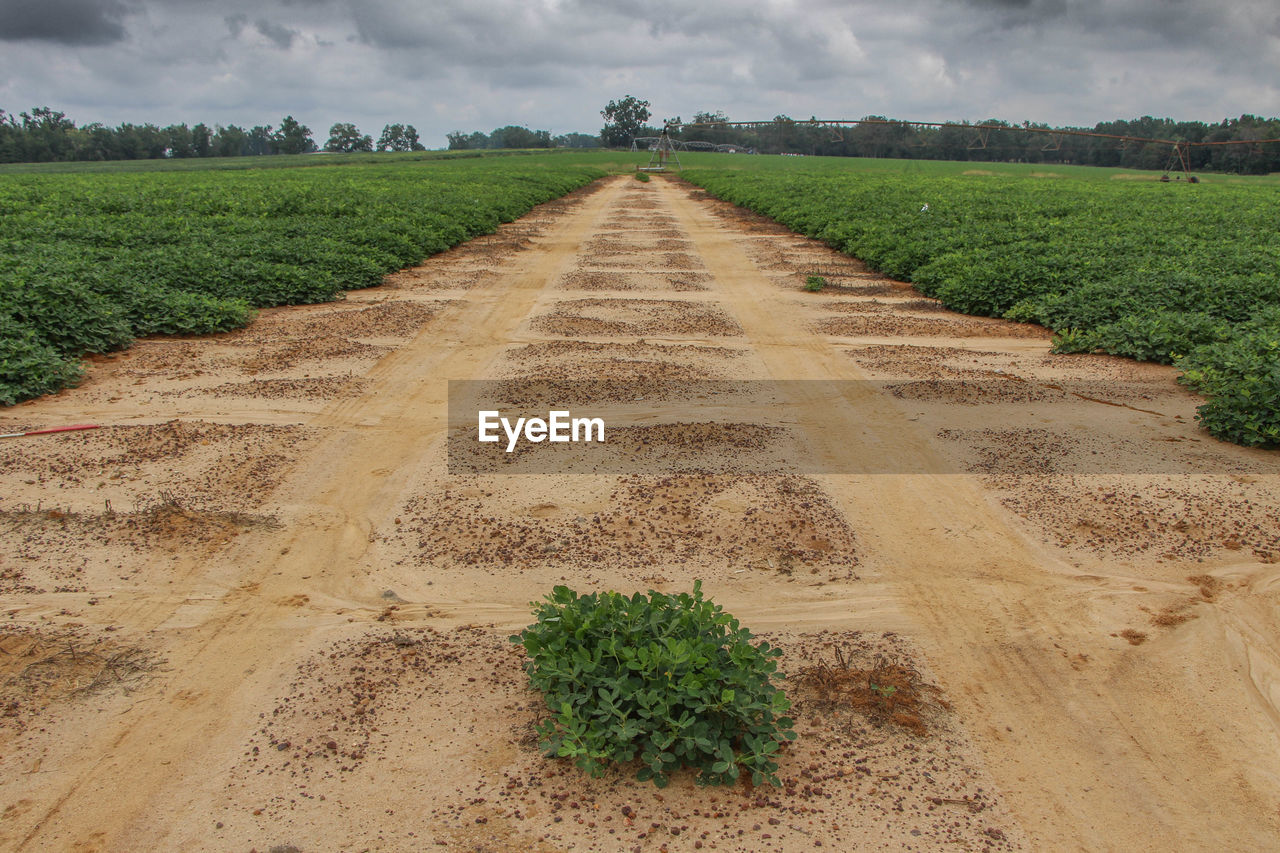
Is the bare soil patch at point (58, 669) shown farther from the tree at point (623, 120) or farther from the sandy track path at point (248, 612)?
the tree at point (623, 120)

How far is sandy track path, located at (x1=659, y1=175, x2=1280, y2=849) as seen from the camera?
10.4 feet

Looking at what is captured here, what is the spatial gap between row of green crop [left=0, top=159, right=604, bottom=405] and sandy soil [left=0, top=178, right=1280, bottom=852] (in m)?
0.74

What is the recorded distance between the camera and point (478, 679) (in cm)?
395

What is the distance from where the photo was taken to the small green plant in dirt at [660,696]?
3246 millimetres

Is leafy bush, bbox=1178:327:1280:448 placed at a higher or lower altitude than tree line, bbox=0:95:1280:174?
lower

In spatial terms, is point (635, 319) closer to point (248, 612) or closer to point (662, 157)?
point (248, 612)

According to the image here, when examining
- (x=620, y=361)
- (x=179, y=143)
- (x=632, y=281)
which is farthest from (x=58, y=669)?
(x=179, y=143)

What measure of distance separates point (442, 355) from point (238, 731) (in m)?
6.35

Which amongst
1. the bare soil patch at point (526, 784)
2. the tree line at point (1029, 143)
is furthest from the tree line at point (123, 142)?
the bare soil patch at point (526, 784)

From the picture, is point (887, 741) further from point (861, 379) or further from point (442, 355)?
point (442, 355)

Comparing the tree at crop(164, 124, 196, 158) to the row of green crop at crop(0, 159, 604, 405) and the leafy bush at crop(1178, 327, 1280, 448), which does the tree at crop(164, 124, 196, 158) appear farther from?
the leafy bush at crop(1178, 327, 1280, 448)

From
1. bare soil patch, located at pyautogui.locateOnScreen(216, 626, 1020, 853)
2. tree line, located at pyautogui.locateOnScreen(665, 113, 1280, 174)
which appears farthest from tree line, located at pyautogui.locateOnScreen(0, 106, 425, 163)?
bare soil patch, located at pyautogui.locateOnScreen(216, 626, 1020, 853)

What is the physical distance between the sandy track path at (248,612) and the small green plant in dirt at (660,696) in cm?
150

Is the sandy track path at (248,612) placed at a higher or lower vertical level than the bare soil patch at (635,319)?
lower
